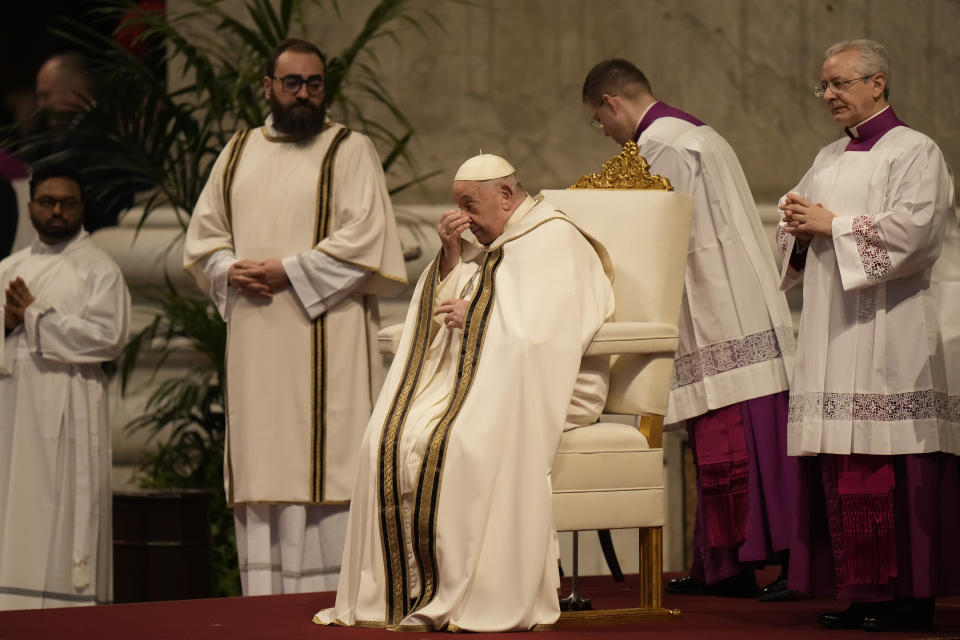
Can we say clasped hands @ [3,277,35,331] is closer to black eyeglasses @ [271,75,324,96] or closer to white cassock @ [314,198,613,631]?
black eyeglasses @ [271,75,324,96]

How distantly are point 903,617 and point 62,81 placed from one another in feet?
15.6

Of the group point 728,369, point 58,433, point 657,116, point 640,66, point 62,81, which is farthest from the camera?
point 640,66

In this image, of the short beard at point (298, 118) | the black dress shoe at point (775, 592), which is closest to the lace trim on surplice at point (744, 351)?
the black dress shoe at point (775, 592)

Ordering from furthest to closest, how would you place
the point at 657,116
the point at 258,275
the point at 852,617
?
the point at 258,275
the point at 657,116
the point at 852,617

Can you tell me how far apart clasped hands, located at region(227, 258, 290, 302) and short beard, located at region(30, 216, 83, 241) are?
1.29 meters

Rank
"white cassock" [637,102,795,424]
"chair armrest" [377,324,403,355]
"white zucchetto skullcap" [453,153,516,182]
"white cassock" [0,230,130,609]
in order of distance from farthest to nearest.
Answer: "white cassock" [0,230,130,609]
"white cassock" [637,102,795,424]
"chair armrest" [377,324,403,355]
"white zucchetto skullcap" [453,153,516,182]

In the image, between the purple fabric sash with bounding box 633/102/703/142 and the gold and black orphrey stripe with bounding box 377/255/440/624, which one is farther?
the purple fabric sash with bounding box 633/102/703/142

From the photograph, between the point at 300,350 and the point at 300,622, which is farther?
the point at 300,350

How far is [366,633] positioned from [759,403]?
1675mm

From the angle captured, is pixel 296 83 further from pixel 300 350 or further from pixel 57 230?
pixel 57 230

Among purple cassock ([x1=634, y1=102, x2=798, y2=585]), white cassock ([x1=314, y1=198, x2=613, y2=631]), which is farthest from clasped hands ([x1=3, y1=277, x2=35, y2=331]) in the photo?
purple cassock ([x1=634, y1=102, x2=798, y2=585])

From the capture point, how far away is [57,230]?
6.89 metres

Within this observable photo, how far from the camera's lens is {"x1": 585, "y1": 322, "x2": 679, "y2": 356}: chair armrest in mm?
4625

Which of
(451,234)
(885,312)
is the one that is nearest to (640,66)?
(451,234)
